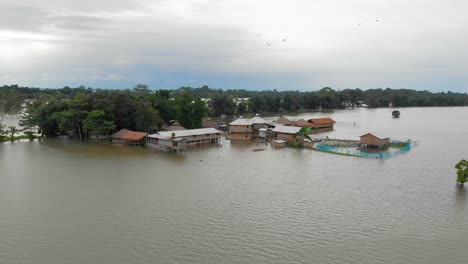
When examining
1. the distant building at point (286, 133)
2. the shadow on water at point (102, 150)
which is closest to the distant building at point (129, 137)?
the shadow on water at point (102, 150)

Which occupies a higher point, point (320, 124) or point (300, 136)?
point (320, 124)

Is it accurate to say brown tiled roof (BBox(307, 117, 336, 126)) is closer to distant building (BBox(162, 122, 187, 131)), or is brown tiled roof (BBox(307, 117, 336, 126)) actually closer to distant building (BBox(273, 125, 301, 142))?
Result: distant building (BBox(273, 125, 301, 142))

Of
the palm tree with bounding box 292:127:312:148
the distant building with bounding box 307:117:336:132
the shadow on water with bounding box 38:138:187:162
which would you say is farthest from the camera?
the distant building with bounding box 307:117:336:132

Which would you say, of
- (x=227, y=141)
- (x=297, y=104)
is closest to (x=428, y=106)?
(x=297, y=104)

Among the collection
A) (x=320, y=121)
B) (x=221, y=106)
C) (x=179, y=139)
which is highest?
(x=221, y=106)

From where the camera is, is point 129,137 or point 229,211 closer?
point 229,211

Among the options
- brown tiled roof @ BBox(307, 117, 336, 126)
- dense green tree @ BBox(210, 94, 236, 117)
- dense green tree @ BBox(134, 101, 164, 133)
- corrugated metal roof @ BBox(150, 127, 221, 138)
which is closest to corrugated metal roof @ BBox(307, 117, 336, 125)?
brown tiled roof @ BBox(307, 117, 336, 126)

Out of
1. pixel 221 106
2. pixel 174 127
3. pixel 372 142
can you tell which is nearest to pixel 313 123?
pixel 372 142

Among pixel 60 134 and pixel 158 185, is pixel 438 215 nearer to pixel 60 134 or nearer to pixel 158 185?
pixel 158 185

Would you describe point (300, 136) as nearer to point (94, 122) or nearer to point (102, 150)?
point (102, 150)
